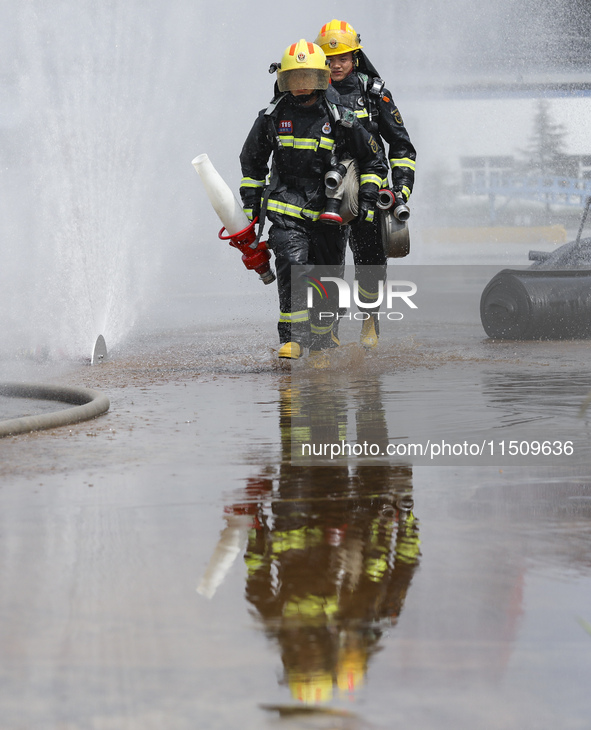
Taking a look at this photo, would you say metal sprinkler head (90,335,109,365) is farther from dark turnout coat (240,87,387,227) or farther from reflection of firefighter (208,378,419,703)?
reflection of firefighter (208,378,419,703)

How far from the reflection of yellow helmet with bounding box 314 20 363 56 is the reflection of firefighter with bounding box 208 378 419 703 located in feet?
11.0

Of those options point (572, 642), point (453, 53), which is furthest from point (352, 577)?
point (453, 53)

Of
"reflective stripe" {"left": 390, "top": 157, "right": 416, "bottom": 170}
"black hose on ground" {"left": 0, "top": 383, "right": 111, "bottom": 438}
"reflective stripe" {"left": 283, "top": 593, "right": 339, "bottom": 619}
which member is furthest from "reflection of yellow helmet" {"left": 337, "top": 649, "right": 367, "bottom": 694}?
"reflective stripe" {"left": 390, "top": 157, "right": 416, "bottom": 170}

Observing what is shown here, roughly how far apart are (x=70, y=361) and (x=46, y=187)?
193 inches

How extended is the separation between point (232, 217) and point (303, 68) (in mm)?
933

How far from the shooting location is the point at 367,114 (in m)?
6.31

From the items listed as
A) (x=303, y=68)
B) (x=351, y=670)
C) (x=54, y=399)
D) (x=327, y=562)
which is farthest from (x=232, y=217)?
(x=351, y=670)

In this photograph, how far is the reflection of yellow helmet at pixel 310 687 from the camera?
1.60 metres

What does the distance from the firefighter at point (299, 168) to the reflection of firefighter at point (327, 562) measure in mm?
2603

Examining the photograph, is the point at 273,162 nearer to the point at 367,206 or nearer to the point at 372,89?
the point at 367,206

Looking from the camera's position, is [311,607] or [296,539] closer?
[311,607]

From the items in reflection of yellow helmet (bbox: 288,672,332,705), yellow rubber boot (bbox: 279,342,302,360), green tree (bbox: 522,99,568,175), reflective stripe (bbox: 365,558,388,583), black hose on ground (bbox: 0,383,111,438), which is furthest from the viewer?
green tree (bbox: 522,99,568,175)

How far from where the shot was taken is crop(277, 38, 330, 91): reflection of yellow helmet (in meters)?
5.75

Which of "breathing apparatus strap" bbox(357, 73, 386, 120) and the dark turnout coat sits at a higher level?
"breathing apparatus strap" bbox(357, 73, 386, 120)
